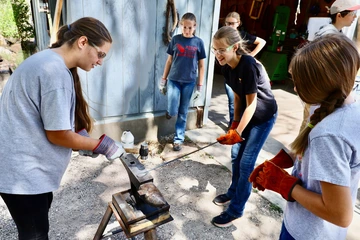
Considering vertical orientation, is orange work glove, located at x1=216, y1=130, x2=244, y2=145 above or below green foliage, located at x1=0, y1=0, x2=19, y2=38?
below

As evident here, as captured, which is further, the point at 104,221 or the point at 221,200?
the point at 221,200

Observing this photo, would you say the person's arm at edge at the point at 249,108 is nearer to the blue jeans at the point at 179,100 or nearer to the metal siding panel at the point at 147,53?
the blue jeans at the point at 179,100

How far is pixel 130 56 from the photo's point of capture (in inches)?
143

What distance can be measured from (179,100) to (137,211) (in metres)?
2.35

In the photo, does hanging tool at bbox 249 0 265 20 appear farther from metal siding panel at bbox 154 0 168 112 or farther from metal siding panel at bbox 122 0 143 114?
metal siding panel at bbox 122 0 143 114

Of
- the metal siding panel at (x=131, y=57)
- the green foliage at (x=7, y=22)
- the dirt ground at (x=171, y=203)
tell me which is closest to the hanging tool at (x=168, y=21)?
the metal siding panel at (x=131, y=57)

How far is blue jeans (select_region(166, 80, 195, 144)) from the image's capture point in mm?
3730

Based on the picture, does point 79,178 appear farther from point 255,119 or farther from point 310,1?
point 310,1

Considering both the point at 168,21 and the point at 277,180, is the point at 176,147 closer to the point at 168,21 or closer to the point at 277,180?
the point at 168,21

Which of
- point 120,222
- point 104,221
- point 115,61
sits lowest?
point 104,221

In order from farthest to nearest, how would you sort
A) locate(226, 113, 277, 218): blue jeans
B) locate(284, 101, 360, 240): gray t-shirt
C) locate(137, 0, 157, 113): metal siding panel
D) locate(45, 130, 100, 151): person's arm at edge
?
locate(137, 0, 157, 113): metal siding panel, locate(226, 113, 277, 218): blue jeans, locate(45, 130, 100, 151): person's arm at edge, locate(284, 101, 360, 240): gray t-shirt

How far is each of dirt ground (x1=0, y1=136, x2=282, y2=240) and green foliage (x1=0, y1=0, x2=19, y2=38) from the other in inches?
277

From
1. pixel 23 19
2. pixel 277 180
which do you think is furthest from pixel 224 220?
pixel 23 19

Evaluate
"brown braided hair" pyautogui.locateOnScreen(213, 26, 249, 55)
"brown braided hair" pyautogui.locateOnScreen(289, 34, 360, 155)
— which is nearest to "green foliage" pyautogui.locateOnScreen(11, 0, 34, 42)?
"brown braided hair" pyautogui.locateOnScreen(213, 26, 249, 55)
